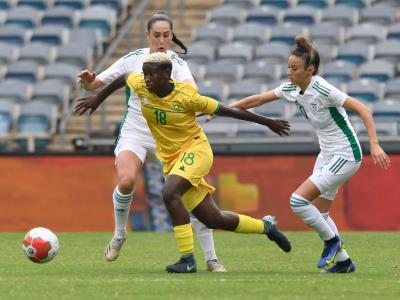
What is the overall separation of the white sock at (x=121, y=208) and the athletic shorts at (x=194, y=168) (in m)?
1.06

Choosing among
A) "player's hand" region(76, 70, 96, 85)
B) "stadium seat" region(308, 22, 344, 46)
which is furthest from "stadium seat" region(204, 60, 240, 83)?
"player's hand" region(76, 70, 96, 85)

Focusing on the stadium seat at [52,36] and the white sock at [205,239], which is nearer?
the white sock at [205,239]

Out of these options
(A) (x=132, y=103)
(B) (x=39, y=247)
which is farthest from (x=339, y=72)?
(B) (x=39, y=247)

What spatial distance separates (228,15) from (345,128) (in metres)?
14.8

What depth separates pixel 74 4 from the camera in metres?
26.5

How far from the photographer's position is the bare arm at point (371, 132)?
9.93m

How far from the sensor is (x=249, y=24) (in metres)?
24.8

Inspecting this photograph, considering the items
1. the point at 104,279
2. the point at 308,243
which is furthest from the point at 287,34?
the point at 104,279

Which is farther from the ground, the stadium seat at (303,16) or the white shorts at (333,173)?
the white shorts at (333,173)

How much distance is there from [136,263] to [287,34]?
12859 mm

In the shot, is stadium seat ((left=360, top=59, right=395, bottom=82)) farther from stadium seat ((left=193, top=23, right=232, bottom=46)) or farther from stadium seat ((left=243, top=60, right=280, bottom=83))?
stadium seat ((left=193, top=23, right=232, bottom=46))

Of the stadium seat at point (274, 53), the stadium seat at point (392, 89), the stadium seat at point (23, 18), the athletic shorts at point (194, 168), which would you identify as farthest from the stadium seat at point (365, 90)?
the athletic shorts at point (194, 168)

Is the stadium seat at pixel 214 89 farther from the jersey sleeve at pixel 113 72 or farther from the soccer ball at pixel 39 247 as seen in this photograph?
the soccer ball at pixel 39 247

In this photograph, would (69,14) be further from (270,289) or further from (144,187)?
(270,289)
